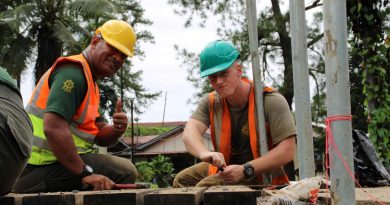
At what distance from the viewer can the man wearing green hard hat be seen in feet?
13.7

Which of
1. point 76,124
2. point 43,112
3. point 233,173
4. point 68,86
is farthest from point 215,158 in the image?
point 43,112

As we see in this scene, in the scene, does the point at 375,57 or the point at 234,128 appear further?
the point at 375,57

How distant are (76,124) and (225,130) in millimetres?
1144

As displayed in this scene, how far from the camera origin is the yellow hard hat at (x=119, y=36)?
434 centimetres

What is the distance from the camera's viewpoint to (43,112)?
4.07 meters

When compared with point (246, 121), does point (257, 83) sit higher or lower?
higher

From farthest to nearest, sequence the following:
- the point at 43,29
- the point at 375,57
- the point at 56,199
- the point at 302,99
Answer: the point at 43,29
the point at 375,57
the point at 302,99
the point at 56,199

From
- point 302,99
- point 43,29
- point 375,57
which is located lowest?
point 302,99

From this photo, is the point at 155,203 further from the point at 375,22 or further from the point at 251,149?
the point at 375,22

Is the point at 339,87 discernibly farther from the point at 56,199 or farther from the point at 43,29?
the point at 43,29

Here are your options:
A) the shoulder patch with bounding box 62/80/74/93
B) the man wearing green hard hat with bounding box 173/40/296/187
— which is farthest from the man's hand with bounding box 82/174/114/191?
the man wearing green hard hat with bounding box 173/40/296/187

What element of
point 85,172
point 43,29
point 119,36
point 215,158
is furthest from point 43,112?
point 43,29

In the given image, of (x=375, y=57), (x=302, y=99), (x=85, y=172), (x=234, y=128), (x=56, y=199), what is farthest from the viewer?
(x=375, y=57)

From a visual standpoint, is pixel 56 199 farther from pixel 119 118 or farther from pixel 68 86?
pixel 119 118
